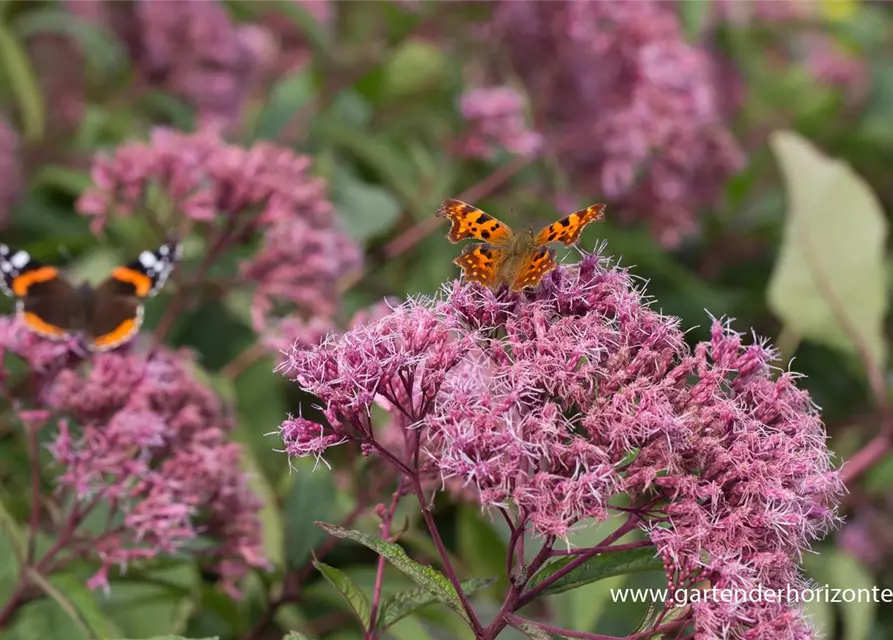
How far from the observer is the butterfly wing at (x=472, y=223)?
159 centimetres

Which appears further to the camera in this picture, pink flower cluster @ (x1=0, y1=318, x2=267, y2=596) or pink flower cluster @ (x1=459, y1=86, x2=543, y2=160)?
pink flower cluster @ (x1=459, y1=86, x2=543, y2=160)

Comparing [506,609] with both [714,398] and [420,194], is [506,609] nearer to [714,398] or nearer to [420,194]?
[714,398]

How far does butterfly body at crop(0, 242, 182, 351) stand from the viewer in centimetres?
205

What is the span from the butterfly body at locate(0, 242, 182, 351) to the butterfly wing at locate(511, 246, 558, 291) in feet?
3.15

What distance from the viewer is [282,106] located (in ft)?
11.7

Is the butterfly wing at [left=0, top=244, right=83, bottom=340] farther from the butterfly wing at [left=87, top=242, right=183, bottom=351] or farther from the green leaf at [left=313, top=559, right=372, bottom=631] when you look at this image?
the green leaf at [left=313, top=559, right=372, bottom=631]

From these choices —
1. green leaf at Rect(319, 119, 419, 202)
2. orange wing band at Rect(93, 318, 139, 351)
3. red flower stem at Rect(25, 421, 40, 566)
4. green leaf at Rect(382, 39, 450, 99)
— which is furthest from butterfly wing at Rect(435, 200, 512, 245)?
green leaf at Rect(382, 39, 450, 99)

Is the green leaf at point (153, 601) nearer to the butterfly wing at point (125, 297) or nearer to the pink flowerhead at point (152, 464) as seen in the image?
the pink flowerhead at point (152, 464)

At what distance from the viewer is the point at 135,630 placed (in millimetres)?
2238

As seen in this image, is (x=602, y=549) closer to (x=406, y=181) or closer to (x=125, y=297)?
(x=125, y=297)

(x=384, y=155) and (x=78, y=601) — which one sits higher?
(x=384, y=155)

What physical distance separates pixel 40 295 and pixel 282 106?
5.46ft

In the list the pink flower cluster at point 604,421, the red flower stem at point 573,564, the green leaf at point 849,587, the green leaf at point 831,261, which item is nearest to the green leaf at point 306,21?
the green leaf at point 831,261

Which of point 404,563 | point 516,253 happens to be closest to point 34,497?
point 404,563
